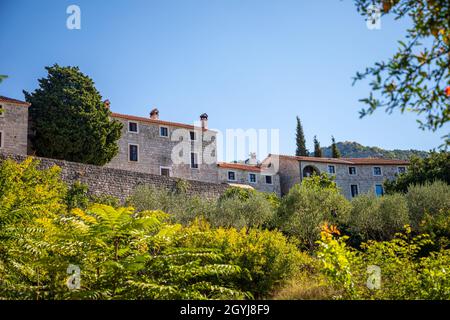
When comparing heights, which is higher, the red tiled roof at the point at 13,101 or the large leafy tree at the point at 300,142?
the large leafy tree at the point at 300,142

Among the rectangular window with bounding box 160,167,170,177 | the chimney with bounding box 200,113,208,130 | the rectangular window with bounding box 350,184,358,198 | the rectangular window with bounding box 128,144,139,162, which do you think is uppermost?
the chimney with bounding box 200,113,208,130

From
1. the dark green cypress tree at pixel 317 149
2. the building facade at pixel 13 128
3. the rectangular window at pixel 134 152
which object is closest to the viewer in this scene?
the building facade at pixel 13 128

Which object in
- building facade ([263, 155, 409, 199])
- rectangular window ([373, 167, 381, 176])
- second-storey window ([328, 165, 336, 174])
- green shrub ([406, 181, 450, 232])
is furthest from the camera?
rectangular window ([373, 167, 381, 176])

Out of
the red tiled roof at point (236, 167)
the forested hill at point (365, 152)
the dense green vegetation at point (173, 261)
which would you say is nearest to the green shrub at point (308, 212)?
the dense green vegetation at point (173, 261)

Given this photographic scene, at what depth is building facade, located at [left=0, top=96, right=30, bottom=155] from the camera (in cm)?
3181

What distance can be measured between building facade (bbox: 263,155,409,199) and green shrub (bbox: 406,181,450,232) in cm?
2301

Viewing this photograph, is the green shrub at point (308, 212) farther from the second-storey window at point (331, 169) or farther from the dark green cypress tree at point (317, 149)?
the dark green cypress tree at point (317, 149)

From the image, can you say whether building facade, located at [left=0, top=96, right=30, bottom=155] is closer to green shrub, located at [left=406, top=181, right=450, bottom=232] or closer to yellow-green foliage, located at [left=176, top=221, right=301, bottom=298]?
yellow-green foliage, located at [left=176, top=221, right=301, bottom=298]

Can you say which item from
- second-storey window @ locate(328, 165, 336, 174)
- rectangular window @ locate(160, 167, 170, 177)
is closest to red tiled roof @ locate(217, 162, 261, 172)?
rectangular window @ locate(160, 167, 170, 177)

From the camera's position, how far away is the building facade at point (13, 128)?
3181 cm

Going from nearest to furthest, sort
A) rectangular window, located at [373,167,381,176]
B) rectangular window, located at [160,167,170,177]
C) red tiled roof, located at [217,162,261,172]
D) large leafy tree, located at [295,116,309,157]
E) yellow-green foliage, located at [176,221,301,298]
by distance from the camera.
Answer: yellow-green foliage, located at [176,221,301,298] → rectangular window, located at [160,167,170,177] → red tiled roof, located at [217,162,261,172] → rectangular window, located at [373,167,381,176] → large leafy tree, located at [295,116,309,157]

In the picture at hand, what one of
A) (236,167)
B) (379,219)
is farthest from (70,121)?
(379,219)

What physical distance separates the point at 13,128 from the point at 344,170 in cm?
3274

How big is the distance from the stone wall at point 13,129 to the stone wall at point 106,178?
7.67 meters
